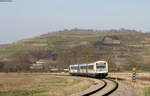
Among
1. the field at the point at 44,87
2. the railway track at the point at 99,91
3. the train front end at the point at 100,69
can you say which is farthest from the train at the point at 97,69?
the railway track at the point at 99,91

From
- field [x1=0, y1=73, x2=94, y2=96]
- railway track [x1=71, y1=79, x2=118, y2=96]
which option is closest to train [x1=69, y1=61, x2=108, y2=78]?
field [x1=0, y1=73, x2=94, y2=96]

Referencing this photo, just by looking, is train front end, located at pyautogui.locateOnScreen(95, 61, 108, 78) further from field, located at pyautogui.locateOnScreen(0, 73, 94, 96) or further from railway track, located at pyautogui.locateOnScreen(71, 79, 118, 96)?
railway track, located at pyautogui.locateOnScreen(71, 79, 118, 96)

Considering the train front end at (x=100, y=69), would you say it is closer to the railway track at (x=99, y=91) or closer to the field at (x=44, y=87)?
the field at (x=44, y=87)

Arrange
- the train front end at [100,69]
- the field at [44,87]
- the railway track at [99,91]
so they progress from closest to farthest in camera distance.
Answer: the railway track at [99,91], the field at [44,87], the train front end at [100,69]

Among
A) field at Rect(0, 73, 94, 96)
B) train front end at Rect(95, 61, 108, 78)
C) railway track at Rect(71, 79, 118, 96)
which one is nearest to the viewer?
railway track at Rect(71, 79, 118, 96)

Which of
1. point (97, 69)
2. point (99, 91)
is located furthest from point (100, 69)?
point (99, 91)

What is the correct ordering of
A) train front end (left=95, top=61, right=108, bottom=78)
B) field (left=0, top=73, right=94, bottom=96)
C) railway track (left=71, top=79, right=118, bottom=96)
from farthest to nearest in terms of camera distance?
train front end (left=95, top=61, right=108, bottom=78) → field (left=0, top=73, right=94, bottom=96) → railway track (left=71, top=79, right=118, bottom=96)

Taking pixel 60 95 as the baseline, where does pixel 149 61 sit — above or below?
below

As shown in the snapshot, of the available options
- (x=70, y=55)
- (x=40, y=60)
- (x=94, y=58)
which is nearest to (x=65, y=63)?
(x=70, y=55)

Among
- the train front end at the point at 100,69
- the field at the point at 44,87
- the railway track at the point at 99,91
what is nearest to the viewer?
the railway track at the point at 99,91

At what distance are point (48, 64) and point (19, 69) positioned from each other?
2825cm

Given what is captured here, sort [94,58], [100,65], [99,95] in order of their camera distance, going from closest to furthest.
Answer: [99,95], [100,65], [94,58]

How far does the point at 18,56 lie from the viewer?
488 ft

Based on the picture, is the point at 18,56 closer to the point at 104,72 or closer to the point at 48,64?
the point at 48,64
